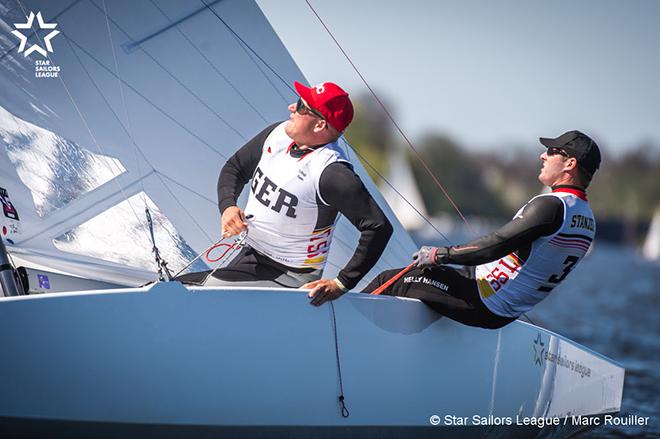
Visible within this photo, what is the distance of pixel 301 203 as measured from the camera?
3.06 meters

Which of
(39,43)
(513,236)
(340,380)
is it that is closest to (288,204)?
(340,380)

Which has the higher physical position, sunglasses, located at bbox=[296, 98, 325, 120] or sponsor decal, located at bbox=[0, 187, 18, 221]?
sunglasses, located at bbox=[296, 98, 325, 120]

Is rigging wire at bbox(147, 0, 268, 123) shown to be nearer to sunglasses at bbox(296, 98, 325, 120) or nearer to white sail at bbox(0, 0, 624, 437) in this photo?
white sail at bbox(0, 0, 624, 437)

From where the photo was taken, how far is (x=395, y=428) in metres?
3.09

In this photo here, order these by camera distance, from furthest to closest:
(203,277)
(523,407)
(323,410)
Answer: (523,407)
(203,277)
(323,410)

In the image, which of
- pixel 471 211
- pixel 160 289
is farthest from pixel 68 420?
pixel 471 211

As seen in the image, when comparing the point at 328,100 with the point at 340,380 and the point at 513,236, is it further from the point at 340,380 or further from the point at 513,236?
the point at 340,380

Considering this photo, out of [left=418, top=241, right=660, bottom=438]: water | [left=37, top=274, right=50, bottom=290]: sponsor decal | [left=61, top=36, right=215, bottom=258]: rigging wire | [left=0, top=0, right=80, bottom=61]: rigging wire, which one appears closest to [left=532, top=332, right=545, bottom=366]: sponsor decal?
[left=418, top=241, right=660, bottom=438]: water

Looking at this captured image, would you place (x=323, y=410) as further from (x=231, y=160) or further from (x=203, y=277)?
(x=231, y=160)

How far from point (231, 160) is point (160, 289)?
0.93m

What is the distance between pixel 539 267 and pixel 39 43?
2.16 meters

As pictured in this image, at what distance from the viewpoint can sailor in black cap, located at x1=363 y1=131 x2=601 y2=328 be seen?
3.07 m

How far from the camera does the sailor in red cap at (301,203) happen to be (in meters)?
2.88

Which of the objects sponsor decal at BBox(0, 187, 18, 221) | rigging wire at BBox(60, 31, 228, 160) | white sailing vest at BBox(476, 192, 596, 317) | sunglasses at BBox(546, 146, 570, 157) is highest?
rigging wire at BBox(60, 31, 228, 160)
